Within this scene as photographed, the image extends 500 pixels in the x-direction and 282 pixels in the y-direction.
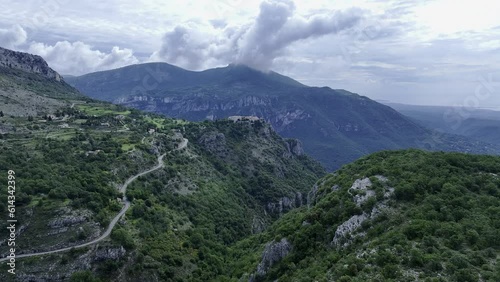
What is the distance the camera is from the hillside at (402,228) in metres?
40.1

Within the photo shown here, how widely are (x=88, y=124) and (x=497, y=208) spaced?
160470 mm

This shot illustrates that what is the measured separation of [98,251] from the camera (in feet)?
245

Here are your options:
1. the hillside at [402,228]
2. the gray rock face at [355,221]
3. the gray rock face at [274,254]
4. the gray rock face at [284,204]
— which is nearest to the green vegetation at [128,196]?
the gray rock face at [284,204]

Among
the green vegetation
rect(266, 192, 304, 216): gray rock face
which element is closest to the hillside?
the green vegetation

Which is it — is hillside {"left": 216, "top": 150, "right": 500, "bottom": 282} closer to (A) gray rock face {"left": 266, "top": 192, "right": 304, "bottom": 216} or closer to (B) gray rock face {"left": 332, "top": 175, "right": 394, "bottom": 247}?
(B) gray rock face {"left": 332, "top": 175, "right": 394, "bottom": 247}

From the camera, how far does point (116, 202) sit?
3784 inches

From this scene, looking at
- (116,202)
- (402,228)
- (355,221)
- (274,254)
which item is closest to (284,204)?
(116,202)

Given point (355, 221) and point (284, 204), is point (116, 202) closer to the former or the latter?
point (355, 221)

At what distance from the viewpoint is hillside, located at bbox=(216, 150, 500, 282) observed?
132 feet

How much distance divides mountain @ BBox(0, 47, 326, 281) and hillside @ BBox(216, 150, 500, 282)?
25.7 meters

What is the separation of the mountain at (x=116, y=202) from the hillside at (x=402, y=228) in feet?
84.2

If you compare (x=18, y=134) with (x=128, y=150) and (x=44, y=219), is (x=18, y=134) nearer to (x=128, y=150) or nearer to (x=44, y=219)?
(x=128, y=150)

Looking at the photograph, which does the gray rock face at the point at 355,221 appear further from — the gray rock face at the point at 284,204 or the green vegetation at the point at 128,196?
the gray rock face at the point at 284,204

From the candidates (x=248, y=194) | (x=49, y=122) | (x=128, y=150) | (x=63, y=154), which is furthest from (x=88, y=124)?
(x=248, y=194)
